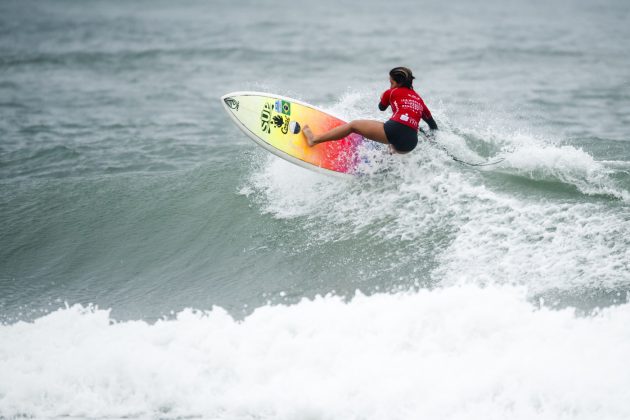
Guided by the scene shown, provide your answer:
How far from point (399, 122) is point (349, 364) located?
295 cm

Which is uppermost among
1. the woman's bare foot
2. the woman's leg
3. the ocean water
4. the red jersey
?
the red jersey

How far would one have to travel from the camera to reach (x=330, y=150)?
791 centimetres

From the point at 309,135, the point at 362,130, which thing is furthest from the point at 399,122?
the point at 309,135

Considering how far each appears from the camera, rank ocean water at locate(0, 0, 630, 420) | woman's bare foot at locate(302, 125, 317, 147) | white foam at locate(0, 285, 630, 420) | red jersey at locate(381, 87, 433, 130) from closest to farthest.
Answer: white foam at locate(0, 285, 630, 420) < ocean water at locate(0, 0, 630, 420) < red jersey at locate(381, 87, 433, 130) < woman's bare foot at locate(302, 125, 317, 147)

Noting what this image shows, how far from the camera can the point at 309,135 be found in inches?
307

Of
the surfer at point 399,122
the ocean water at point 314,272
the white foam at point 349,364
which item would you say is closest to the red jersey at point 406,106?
the surfer at point 399,122

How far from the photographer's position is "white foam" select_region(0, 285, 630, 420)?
4.74 meters

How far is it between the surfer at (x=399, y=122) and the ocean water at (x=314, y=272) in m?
0.64

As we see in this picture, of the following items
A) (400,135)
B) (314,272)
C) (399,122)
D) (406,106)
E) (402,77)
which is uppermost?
(402,77)

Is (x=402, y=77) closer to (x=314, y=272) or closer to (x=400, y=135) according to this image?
(x=400, y=135)

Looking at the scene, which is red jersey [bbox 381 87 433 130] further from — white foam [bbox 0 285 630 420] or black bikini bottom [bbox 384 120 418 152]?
white foam [bbox 0 285 630 420]

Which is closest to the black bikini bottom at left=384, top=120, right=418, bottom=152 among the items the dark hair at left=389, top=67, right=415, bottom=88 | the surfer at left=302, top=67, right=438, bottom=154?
the surfer at left=302, top=67, right=438, bottom=154

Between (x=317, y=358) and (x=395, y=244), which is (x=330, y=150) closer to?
(x=395, y=244)

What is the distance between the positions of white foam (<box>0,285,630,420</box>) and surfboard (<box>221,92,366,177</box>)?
2337 mm
